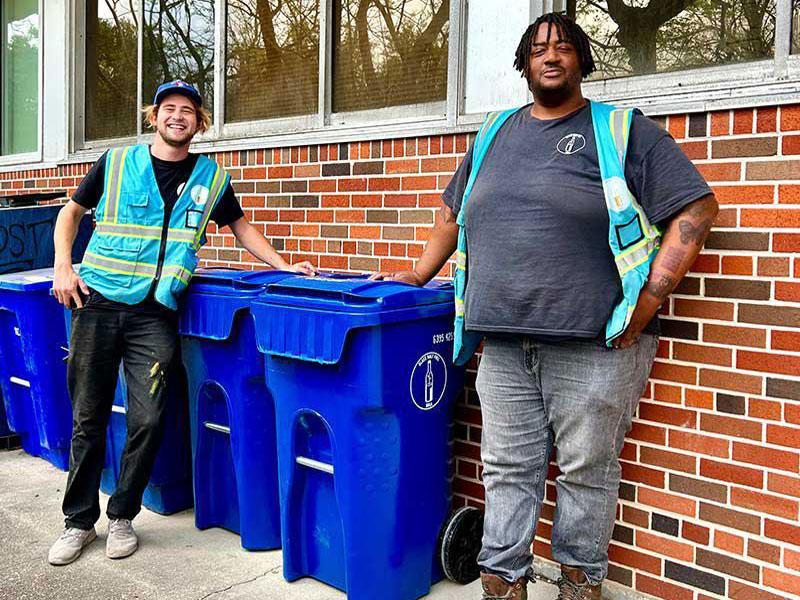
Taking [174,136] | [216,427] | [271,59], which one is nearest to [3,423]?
[216,427]

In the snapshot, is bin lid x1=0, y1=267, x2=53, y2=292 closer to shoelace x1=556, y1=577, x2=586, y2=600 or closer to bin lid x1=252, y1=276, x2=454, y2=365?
bin lid x1=252, y1=276, x2=454, y2=365

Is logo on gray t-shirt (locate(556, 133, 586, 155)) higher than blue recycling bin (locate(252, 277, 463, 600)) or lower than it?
higher

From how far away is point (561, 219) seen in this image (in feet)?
8.46

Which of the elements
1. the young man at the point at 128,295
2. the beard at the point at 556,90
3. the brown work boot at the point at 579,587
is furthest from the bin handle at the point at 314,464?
the beard at the point at 556,90

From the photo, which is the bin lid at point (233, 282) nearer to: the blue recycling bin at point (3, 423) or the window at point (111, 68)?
the blue recycling bin at point (3, 423)

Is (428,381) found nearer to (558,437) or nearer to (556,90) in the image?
(558,437)

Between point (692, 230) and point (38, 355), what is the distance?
11.2 feet

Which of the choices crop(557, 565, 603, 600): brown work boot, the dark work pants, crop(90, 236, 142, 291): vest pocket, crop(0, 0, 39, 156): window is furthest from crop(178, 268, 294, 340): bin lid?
crop(0, 0, 39, 156): window

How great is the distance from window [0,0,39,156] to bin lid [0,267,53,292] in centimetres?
280

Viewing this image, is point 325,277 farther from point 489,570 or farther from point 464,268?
point 489,570

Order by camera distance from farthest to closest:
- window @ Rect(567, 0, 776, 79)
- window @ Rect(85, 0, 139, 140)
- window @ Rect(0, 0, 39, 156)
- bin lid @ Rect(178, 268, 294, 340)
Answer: window @ Rect(0, 0, 39, 156)
window @ Rect(85, 0, 139, 140)
bin lid @ Rect(178, 268, 294, 340)
window @ Rect(567, 0, 776, 79)

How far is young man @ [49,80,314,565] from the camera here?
11.6 ft

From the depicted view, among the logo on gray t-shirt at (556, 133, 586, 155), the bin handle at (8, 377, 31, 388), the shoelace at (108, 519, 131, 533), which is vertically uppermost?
the logo on gray t-shirt at (556, 133, 586, 155)

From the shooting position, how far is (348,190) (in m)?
4.11
